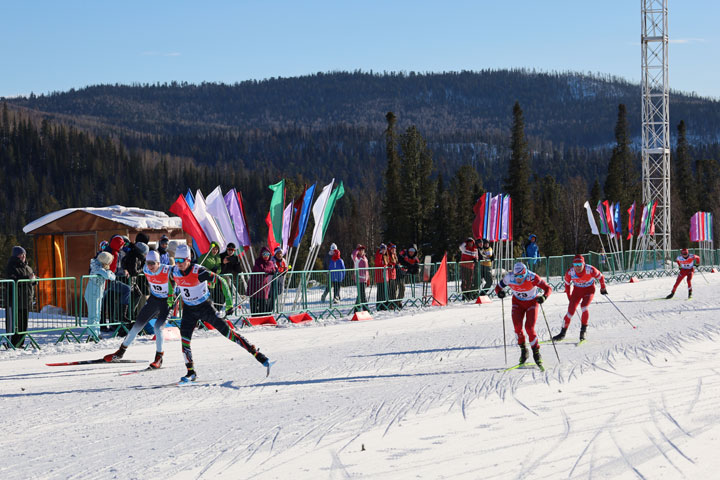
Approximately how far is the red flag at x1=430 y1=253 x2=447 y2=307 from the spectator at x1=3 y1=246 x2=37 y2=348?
11060 millimetres

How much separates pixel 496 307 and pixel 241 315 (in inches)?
304

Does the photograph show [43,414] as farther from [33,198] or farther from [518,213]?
[33,198]

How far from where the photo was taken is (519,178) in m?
67.4

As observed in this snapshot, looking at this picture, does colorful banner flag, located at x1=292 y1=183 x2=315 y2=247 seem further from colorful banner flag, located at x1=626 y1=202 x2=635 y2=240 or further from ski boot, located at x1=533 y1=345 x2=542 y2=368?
colorful banner flag, located at x1=626 y1=202 x2=635 y2=240

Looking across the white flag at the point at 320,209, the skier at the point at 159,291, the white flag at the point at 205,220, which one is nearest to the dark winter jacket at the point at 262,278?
the white flag at the point at 205,220

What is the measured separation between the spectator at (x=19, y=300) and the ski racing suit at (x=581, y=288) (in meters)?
9.61

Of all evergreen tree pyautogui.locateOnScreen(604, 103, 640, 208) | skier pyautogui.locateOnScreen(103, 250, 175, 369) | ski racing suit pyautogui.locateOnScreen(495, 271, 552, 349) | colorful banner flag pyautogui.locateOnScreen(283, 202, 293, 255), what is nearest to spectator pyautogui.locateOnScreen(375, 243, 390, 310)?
colorful banner flag pyautogui.locateOnScreen(283, 202, 293, 255)

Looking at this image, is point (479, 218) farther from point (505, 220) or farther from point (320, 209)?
point (320, 209)

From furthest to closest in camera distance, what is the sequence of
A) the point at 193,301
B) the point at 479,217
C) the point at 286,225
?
the point at 479,217
the point at 286,225
the point at 193,301

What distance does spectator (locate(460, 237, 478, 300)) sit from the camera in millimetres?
22594

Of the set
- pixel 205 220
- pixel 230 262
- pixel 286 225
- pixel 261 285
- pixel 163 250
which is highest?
pixel 205 220

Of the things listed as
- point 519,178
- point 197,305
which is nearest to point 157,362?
point 197,305

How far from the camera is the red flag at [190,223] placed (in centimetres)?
1703

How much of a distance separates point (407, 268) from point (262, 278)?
5019 millimetres
